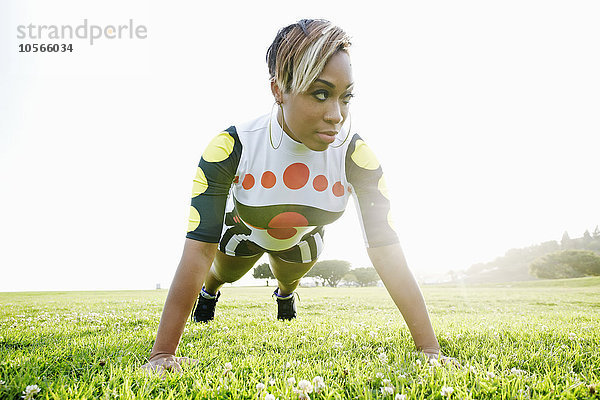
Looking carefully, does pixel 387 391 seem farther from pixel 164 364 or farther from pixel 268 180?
pixel 268 180

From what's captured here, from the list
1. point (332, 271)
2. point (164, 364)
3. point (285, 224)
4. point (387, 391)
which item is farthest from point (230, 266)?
point (332, 271)

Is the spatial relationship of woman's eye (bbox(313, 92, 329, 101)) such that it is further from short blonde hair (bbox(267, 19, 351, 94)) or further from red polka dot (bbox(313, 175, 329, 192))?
red polka dot (bbox(313, 175, 329, 192))

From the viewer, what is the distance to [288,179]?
3404mm

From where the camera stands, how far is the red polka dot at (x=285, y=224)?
12.0ft

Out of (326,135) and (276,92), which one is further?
(276,92)

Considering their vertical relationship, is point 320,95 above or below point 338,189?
above

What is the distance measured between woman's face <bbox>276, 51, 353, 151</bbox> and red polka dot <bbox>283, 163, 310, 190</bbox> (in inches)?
16.6

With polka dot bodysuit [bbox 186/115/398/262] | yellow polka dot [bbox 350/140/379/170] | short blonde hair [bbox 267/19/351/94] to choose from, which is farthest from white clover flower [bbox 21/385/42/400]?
yellow polka dot [bbox 350/140/379/170]

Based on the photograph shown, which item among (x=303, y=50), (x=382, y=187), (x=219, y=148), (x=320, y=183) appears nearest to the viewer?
(x=303, y=50)

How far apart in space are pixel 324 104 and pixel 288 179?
85 centimetres

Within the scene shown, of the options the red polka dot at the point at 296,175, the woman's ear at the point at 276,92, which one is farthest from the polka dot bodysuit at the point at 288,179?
the woman's ear at the point at 276,92

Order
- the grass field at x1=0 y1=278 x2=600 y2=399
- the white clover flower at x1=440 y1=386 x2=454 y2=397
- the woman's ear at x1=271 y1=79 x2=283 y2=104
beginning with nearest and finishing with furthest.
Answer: the white clover flower at x1=440 y1=386 x2=454 y2=397, the grass field at x1=0 y1=278 x2=600 y2=399, the woman's ear at x1=271 y1=79 x2=283 y2=104

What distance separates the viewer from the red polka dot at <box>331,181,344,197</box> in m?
3.49

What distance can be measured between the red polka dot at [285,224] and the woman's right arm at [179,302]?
1.04m
